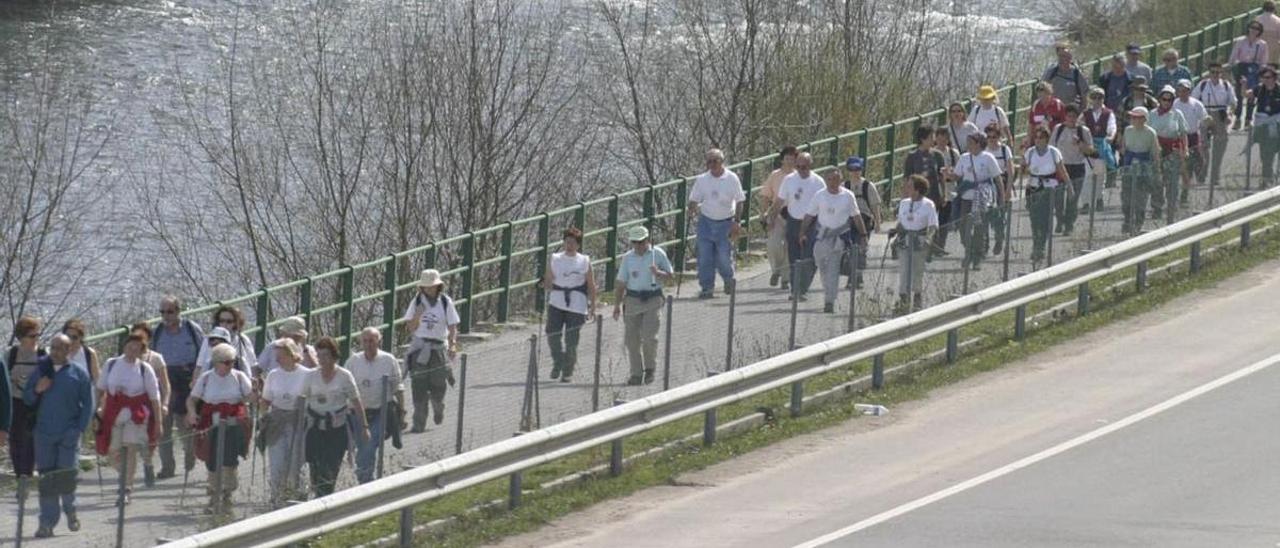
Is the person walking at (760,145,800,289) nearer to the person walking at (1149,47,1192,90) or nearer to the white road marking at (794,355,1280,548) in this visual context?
the white road marking at (794,355,1280,548)

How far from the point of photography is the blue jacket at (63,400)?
54.5 ft

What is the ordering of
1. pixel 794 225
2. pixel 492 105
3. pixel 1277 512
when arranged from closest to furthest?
pixel 1277 512 → pixel 794 225 → pixel 492 105

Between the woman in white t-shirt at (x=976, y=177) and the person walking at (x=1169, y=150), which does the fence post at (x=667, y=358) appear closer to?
the woman in white t-shirt at (x=976, y=177)

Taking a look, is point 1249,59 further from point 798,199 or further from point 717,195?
point 717,195

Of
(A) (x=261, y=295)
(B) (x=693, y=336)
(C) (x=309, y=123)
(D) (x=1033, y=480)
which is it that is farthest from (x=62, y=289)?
(D) (x=1033, y=480)

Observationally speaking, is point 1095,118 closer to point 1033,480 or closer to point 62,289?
point 1033,480

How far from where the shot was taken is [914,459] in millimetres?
17719

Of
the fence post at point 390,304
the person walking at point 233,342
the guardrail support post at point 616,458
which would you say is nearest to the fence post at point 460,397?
the guardrail support post at point 616,458

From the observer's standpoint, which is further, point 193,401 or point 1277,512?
point 193,401

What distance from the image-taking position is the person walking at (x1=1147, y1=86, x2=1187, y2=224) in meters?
23.6

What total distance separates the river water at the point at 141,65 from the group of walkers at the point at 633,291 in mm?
14267

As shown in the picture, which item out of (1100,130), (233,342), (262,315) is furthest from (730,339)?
(1100,130)

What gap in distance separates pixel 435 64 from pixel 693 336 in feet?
65.9

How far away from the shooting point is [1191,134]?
25.6 m
